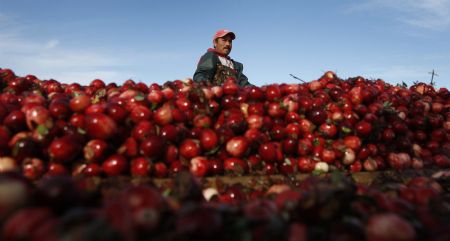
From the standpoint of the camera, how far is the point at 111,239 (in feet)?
5.23

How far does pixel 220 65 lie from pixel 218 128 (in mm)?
5440

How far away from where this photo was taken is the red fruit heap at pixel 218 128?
3.84m

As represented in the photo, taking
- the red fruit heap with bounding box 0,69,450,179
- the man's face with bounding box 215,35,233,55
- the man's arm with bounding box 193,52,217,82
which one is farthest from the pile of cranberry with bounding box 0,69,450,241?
the man's face with bounding box 215,35,233,55

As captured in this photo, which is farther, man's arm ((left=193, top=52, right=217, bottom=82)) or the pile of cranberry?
man's arm ((left=193, top=52, right=217, bottom=82))

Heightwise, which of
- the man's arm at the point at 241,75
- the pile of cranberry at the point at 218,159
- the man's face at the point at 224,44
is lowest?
the pile of cranberry at the point at 218,159

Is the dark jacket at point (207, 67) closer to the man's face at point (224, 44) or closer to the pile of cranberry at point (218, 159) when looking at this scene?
the man's face at point (224, 44)

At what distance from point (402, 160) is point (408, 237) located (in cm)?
A: 361

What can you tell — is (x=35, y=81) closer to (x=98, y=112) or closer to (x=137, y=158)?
(x=98, y=112)

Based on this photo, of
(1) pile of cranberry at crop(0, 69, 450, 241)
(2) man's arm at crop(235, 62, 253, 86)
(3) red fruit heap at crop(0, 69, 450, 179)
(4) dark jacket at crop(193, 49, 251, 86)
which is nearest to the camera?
(1) pile of cranberry at crop(0, 69, 450, 241)

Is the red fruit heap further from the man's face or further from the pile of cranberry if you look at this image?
the man's face

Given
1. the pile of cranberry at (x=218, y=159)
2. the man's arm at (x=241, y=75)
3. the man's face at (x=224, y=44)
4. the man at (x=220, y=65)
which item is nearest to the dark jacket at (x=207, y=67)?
the man at (x=220, y=65)

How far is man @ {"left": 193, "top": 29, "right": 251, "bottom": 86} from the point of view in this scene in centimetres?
949

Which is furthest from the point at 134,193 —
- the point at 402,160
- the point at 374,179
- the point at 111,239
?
the point at 402,160

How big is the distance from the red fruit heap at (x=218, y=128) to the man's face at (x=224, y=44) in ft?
14.2
